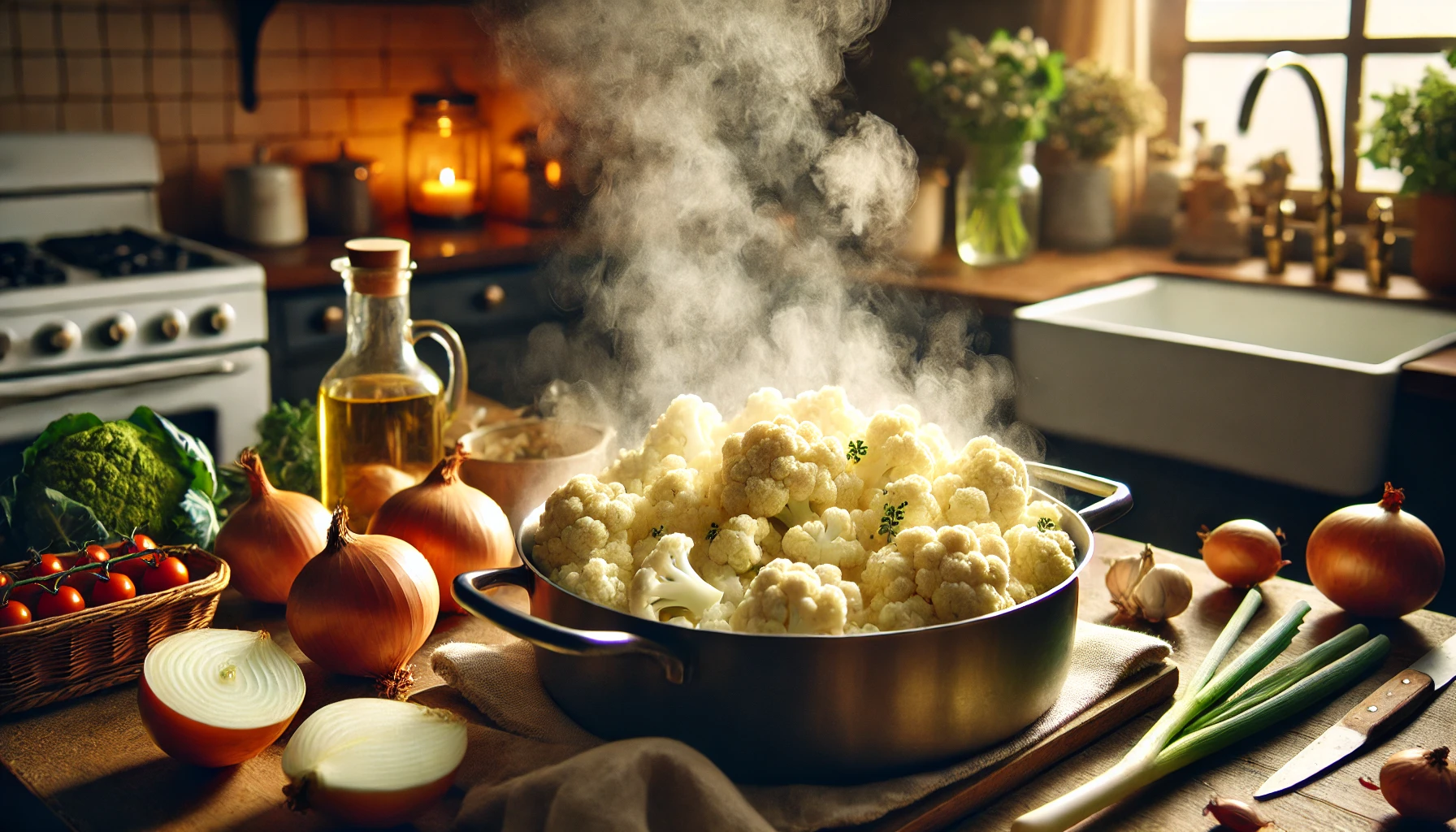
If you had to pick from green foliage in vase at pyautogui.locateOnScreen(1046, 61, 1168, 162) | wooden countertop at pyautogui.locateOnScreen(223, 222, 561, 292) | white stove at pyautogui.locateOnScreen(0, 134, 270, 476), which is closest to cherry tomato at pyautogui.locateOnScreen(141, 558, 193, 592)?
white stove at pyautogui.locateOnScreen(0, 134, 270, 476)

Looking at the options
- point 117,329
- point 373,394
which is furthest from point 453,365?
point 117,329

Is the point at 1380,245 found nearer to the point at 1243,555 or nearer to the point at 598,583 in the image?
the point at 1243,555

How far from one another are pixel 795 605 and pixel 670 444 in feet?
0.92

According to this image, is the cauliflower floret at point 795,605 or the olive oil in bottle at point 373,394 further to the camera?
the olive oil in bottle at point 373,394

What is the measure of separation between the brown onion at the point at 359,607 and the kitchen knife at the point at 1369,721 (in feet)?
2.12

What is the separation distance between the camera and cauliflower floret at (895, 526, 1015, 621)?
31.0 inches

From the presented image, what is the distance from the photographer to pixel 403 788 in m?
0.76

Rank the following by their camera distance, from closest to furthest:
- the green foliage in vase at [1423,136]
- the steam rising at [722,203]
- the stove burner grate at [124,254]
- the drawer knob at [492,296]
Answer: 1. the steam rising at [722,203]
2. the green foliage in vase at [1423,136]
3. the stove burner grate at [124,254]
4. the drawer knob at [492,296]

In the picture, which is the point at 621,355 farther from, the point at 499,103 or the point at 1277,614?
the point at 1277,614

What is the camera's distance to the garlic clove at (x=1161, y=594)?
1092 millimetres

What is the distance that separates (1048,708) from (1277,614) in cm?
36

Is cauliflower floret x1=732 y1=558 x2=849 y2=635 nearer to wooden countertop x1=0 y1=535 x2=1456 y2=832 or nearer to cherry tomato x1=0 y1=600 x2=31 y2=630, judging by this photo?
wooden countertop x1=0 y1=535 x2=1456 y2=832

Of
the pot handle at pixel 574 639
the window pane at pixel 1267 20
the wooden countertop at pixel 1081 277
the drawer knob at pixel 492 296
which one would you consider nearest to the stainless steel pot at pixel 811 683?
the pot handle at pixel 574 639

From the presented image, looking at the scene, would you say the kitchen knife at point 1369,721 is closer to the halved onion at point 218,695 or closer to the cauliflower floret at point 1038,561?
the cauliflower floret at point 1038,561
